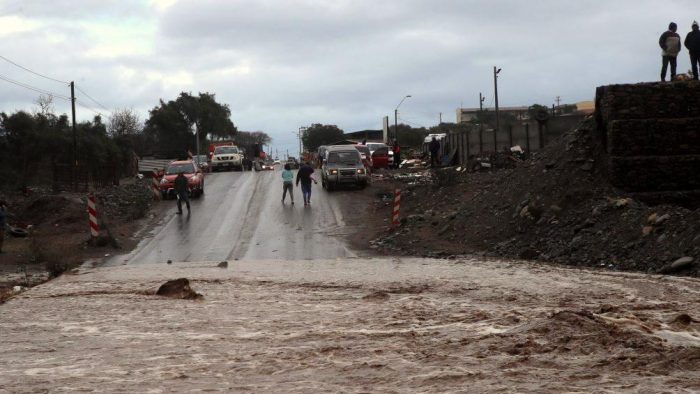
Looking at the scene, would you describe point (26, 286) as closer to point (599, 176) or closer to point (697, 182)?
point (599, 176)

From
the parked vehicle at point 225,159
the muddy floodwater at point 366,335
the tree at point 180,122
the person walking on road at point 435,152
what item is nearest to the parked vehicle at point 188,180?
the person walking on road at point 435,152

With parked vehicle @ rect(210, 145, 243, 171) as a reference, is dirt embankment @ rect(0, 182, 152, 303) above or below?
below

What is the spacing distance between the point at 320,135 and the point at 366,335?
12305cm

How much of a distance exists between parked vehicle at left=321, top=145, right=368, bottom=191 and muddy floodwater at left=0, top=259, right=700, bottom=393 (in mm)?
20666

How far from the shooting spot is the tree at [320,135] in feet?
429

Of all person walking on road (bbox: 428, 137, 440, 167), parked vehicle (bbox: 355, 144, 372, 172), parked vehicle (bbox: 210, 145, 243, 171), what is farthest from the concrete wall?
parked vehicle (bbox: 210, 145, 243, 171)

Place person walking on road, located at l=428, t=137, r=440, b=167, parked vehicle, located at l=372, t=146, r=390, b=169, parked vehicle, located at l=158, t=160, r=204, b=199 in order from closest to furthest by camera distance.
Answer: parked vehicle, located at l=158, t=160, r=204, b=199, person walking on road, located at l=428, t=137, r=440, b=167, parked vehicle, located at l=372, t=146, r=390, b=169

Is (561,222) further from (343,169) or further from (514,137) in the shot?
(514,137)

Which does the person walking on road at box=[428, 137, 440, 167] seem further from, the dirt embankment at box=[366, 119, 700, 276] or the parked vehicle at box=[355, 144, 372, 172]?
the dirt embankment at box=[366, 119, 700, 276]

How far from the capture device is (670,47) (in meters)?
23.2

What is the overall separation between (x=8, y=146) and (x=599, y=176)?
37.4 m

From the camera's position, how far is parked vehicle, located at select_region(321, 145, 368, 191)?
1512 inches

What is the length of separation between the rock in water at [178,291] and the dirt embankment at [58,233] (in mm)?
2888

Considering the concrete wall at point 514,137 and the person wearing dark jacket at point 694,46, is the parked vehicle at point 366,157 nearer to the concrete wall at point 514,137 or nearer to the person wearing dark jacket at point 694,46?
the concrete wall at point 514,137
